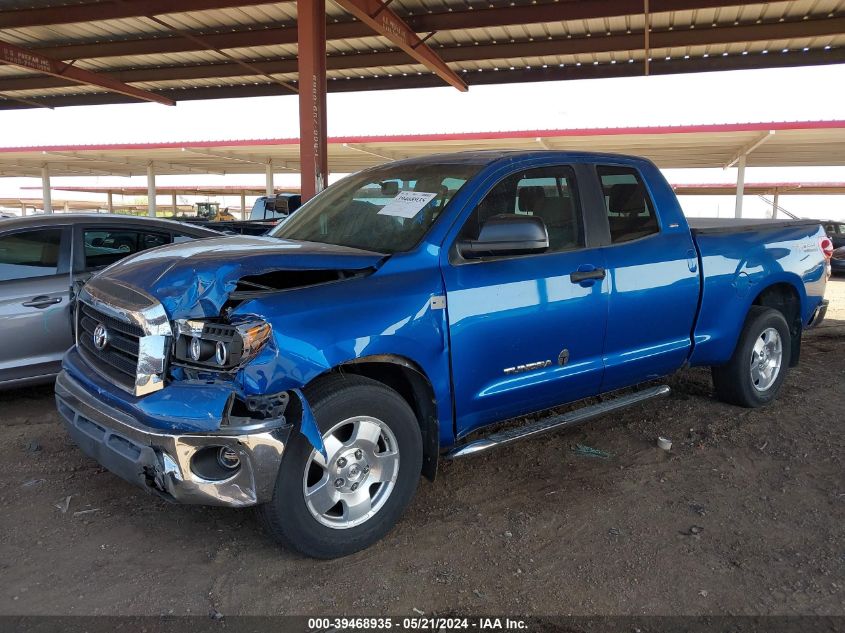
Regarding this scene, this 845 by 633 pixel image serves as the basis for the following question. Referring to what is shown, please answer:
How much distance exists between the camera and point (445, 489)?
3871 mm

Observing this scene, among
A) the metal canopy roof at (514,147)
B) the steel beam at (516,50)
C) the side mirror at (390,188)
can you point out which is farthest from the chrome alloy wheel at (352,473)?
the metal canopy roof at (514,147)

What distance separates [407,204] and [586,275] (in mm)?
1138

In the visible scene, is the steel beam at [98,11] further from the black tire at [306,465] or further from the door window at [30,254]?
the black tire at [306,465]

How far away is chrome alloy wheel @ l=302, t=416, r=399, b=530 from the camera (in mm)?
3000

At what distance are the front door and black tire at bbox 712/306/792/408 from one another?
1608 millimetres

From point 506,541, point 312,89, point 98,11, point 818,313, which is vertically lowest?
point 506,541

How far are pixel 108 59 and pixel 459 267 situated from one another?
1562cm

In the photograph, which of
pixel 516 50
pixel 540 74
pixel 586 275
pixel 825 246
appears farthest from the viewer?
pixel 540 74

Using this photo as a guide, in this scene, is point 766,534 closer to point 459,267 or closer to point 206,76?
point 459,267

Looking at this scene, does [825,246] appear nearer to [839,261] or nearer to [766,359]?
[766,359]

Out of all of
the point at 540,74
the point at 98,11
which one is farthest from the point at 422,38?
the point at 98,11

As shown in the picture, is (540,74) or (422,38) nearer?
(422,38)

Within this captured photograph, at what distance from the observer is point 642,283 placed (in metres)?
4.22

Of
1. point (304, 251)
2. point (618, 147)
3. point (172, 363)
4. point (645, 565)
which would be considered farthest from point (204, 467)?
point (618, 147)
